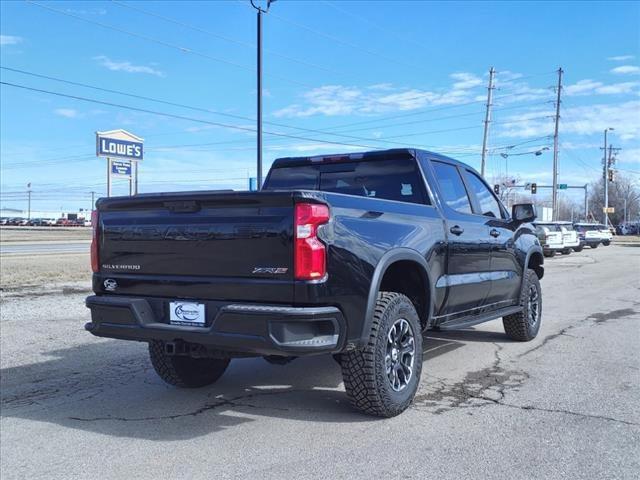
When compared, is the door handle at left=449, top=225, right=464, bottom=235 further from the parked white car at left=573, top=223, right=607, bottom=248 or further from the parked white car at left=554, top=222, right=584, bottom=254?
the parked white car at left=573, top=223, right=607, bottom=248

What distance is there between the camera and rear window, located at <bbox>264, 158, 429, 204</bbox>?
5719 mm

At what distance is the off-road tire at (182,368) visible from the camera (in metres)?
5.46

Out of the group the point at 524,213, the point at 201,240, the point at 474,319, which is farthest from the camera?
the point at 524,213

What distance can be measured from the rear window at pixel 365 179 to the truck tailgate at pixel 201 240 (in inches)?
79.3

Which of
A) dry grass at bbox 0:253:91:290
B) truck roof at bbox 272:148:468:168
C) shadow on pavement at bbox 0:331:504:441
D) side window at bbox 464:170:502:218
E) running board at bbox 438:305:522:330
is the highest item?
truck roof at bbox 272:148:468:168

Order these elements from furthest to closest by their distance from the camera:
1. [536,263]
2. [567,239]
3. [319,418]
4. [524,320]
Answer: [567,239] → [536,263] → [524,320] → [319,418]

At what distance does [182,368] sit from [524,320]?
4.26 metres

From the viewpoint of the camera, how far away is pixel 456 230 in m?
5.69

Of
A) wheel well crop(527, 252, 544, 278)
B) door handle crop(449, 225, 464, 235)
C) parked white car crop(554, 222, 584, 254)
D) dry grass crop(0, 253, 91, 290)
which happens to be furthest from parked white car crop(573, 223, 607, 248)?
door handle crop(449, 225, 464, 235)

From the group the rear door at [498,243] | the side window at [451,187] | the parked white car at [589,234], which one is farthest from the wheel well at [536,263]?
the parked white car at [589,234]

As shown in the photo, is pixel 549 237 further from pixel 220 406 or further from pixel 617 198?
pixel 617 198

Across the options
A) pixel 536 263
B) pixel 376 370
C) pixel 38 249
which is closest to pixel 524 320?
pixel 536 263

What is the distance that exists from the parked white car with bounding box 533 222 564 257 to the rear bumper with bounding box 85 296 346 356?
25296 millimetres

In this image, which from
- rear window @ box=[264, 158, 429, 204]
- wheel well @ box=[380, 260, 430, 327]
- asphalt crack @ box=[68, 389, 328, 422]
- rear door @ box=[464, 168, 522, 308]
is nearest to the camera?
asphalt crack @ box=[68, 389, 328, 422]
